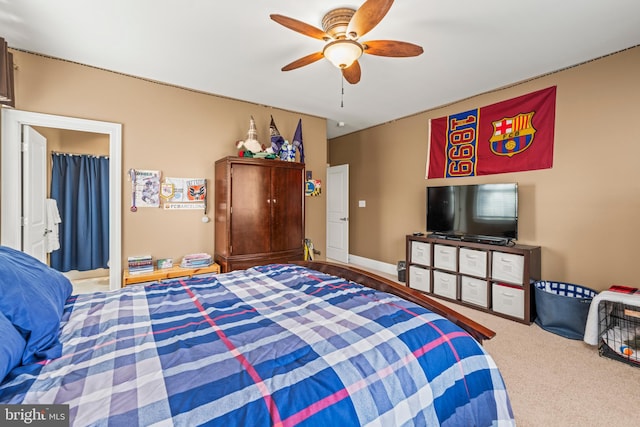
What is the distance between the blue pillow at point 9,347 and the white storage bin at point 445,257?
3719mm

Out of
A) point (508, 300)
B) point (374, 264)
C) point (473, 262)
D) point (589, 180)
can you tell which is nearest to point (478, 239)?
point (473, 262)

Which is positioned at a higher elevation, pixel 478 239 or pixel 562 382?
pixel 478 239

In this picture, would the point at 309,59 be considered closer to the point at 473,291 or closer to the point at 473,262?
the point at 473,262

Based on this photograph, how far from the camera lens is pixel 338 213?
5.93 metres

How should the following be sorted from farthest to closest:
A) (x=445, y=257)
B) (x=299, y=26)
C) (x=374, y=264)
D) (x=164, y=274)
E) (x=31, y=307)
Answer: (x=374, y=264) → (x=445, y=257) → (x=164, y=274) → (x=299, y=26) → (x=31, y=307)

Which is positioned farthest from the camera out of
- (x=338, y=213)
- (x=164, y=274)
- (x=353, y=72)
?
(x=338, y=213)

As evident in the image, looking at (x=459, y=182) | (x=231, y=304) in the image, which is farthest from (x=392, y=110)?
(x=231, y=304)

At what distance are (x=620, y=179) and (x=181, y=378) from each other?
148 inches

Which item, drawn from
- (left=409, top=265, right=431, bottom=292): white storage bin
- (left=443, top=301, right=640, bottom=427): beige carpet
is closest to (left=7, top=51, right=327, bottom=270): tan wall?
(left=409, top=265, right=431, bottom=292): white storage bin

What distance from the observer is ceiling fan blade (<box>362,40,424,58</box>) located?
2023 mm

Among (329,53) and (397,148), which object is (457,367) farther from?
(397,148)

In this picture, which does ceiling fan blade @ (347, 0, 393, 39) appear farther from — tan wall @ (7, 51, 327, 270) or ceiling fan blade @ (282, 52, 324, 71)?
tan wall @ (7, 51, 327, 270)

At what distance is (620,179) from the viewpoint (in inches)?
106

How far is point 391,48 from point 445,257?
2584 mm
